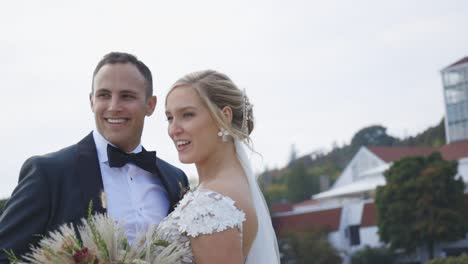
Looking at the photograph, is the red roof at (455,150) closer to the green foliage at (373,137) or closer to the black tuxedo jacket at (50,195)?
the green foliage at (373,137)

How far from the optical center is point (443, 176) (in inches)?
1726

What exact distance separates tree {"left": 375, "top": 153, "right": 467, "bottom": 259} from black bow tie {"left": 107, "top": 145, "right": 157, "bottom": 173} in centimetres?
3921

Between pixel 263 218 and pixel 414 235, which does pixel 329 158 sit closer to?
pixel 414 235

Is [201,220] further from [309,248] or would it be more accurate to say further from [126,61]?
[309,248]

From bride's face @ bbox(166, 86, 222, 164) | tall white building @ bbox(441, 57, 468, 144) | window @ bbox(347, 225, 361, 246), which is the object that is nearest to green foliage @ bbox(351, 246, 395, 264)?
window @ bbox(347, 225, 361, 246)

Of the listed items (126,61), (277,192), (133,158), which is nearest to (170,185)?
(133,158)

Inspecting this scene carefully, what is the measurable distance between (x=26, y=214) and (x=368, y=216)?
4595 cm

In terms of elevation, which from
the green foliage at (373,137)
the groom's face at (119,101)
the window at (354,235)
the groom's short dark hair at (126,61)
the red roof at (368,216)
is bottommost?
the window at (354,235)

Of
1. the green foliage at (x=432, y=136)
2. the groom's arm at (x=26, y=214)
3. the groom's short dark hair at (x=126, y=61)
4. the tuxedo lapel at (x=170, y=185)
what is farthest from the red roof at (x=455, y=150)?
the groom's arm at (x=26, y=214)

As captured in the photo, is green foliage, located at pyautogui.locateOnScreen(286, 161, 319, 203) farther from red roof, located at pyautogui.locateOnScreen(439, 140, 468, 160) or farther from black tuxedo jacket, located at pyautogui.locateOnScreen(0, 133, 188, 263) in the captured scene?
black tuxedo jacket, located at pyautogui.locateOnScreen(0, 133, 188, 263)

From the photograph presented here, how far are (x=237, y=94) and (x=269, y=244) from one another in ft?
2.73

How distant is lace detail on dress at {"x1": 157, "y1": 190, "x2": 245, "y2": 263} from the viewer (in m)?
4.12

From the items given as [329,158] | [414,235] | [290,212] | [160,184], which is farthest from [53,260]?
[329,158]

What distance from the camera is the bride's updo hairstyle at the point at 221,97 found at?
446 cm
